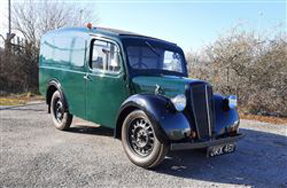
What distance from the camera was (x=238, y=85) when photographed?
9.57m

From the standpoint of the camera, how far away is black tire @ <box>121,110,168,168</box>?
12.2 feet

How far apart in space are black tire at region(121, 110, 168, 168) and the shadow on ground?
0.24 metres

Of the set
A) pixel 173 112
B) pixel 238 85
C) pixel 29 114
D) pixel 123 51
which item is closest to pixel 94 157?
pixel 173 112

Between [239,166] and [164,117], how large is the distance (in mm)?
1601

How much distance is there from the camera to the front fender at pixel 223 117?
4.21m

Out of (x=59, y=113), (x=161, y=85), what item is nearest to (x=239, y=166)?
(x=161, y=85)

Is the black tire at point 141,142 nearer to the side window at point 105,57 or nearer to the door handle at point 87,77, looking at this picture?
the side window at point 105,57

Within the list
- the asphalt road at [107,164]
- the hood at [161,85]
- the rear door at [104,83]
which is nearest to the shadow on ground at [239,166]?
the asphalt road at [107,164]

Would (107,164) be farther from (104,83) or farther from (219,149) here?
(219,149)

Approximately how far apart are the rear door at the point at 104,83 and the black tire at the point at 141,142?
54 centimetres

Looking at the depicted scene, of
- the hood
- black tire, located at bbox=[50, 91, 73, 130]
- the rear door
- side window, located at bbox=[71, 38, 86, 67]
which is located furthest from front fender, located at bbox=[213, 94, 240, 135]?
black tire, located at bbox=[50, 91, 73, 130]

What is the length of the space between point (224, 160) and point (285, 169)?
0.93 m

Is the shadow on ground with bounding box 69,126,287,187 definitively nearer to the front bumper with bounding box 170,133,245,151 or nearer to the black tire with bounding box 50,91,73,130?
the front bumper with bounding box 170,133,245,151

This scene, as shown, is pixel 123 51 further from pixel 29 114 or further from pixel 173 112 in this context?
pixel 29 114
